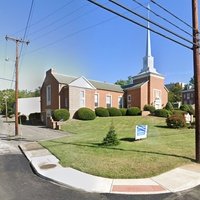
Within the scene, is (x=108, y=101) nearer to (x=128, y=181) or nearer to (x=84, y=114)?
(x=84, y=114)

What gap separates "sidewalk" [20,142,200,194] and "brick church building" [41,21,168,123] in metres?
22.9

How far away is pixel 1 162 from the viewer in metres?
11.1

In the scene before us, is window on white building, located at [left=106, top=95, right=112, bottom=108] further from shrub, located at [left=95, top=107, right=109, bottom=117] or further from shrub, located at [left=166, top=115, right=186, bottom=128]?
shrub, located at [left=166, top=115, right=186, bottom=128]

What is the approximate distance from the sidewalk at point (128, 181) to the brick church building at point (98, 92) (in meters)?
22.9

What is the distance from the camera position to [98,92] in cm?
3856

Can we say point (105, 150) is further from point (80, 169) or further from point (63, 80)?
point (63, 80)

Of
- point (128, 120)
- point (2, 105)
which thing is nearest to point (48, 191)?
point (128, 120)

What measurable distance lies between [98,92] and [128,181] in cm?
3110

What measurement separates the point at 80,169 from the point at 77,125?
59.4ft

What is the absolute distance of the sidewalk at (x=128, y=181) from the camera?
707 centimetres

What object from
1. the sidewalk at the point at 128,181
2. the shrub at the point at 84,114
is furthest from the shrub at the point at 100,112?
the sidewalk at the point at 128,181

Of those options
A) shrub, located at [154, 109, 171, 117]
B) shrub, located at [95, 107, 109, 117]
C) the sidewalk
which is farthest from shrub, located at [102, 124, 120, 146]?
shrub, located at [154, 109, 171, 117]

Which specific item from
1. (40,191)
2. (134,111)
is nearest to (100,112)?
(134,111)

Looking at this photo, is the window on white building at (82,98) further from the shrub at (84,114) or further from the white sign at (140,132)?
the white sign at (140,132)
